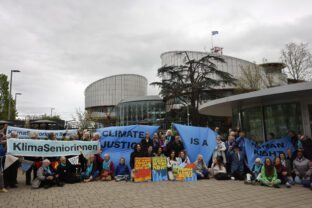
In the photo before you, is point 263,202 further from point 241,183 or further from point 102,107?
point 102,107

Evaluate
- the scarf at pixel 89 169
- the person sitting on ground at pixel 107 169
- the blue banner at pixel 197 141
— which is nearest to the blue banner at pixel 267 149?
the blue banner at pixel 197 141

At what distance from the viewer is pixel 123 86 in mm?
90062

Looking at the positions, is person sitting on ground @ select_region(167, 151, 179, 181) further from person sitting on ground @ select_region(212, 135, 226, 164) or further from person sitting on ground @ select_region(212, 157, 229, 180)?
person sitting on ground @ select_region(212, 135, 226, 164)

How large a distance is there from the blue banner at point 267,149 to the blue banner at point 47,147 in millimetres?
6200

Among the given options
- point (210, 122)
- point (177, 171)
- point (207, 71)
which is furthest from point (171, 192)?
point (210, 122)

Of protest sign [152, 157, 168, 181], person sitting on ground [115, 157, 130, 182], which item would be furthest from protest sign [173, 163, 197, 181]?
person sitting on ground [115, 157, 130, 182]

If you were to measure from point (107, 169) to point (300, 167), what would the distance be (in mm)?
6889

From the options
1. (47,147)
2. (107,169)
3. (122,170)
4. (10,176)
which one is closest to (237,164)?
(122,170)

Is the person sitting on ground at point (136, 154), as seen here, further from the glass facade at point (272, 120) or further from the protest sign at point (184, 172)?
the glass facade at point (272, 120)

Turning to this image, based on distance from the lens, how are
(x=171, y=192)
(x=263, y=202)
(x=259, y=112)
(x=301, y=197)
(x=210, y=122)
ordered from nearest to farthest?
1. (x=263, y=202)
2. (x=301, y=197)
3. (x=171, y=192)
4. (x=259, y=112)
5. (x=210, y=122)

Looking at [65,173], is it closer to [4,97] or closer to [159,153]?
[159,153]

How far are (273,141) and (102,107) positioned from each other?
85772 millimetres

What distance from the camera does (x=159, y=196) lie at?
20.3 feet

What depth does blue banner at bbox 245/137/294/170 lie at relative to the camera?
28.8 ft
